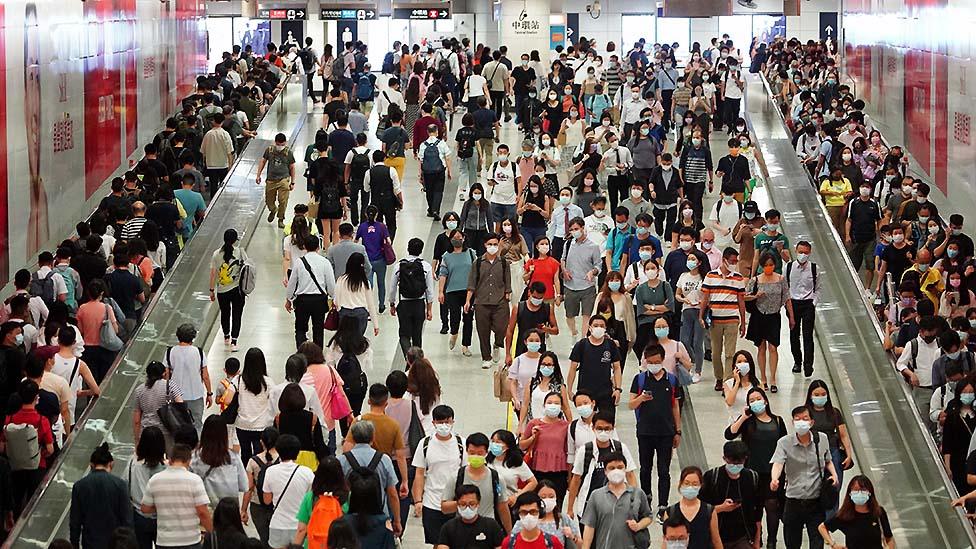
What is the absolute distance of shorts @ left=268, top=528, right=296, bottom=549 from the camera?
9938 mm

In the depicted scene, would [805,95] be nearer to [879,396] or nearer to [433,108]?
[433,108]

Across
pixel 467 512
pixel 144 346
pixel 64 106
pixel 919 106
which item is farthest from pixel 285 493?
pixel 919 106

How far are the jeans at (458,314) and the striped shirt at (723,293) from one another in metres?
2.48

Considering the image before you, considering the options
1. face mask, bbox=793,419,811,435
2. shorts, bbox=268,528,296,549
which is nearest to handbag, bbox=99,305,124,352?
shorts, bbox=268,528,296,549

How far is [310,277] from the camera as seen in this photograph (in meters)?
15.0

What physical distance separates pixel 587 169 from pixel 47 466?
9437 millimetres

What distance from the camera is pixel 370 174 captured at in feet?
63.1

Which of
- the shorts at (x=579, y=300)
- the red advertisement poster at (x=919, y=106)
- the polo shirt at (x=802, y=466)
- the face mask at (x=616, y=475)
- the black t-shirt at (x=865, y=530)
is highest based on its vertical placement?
the red advertisement poster at (x=919, y=106)

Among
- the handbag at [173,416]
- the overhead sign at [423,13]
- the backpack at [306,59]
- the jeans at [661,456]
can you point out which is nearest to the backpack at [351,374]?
the handbag at [173,416]

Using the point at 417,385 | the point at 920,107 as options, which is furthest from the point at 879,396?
the point at 920,107

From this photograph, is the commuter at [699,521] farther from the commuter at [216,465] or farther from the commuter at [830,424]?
the commuter at [216,465]

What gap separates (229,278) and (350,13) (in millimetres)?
32326

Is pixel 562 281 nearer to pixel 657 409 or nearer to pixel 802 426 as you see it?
pixel 657 409

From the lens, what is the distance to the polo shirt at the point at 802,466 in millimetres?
11039
